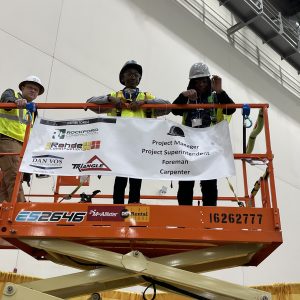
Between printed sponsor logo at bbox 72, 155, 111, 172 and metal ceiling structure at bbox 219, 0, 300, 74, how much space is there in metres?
11.7

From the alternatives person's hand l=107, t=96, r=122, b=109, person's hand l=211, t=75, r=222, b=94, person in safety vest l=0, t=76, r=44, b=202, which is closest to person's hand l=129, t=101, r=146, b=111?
person's hand l=107, t=96, r=122, b=109

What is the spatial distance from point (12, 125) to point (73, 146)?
170 cm

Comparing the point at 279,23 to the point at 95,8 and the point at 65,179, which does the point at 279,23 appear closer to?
the point at 95,8

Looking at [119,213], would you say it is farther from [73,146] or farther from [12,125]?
[12,125]

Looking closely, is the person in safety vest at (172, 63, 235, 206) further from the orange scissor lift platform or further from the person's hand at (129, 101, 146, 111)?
the orange scissor lift platform

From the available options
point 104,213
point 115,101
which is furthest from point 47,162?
point 115,101

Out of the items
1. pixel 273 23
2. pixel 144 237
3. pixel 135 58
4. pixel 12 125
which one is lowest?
pixel 144 237

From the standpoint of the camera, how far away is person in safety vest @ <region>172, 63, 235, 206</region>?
4.42 meters

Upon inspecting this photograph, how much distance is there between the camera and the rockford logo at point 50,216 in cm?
384

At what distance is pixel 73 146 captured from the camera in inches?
166

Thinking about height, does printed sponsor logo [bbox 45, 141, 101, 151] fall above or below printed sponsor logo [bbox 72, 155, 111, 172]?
above

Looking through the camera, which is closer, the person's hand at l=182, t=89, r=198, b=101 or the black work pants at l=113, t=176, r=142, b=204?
the black work pants at l=113, t=176, r=142, b=204

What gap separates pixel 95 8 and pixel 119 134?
7406 millimetres

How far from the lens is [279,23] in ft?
50.9
